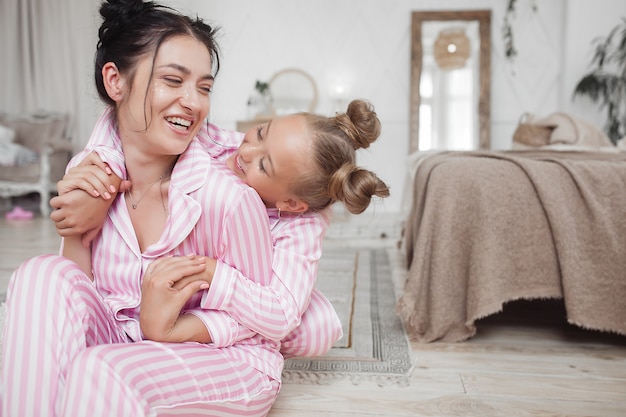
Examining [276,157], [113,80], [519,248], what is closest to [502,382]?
[519,248]

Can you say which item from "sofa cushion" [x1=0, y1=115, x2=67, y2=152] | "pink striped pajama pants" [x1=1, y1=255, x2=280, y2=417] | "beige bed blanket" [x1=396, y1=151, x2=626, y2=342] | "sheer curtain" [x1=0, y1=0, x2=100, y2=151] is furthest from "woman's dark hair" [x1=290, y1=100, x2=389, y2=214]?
"sheer curtain" [x1=0, y1=0, x2=100, y2=151]

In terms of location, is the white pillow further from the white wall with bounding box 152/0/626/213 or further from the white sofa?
the white wall with bounding box 152/0/626/213

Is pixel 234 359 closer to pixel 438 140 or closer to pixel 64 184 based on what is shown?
pixel 64 184

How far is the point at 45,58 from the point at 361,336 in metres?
5.30

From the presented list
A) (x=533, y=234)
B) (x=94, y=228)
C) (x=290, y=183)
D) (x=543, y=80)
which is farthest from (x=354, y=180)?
(x=543, y=80)

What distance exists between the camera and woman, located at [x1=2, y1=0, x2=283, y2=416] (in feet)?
2.75

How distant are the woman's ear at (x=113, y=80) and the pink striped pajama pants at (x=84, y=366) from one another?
35 cm

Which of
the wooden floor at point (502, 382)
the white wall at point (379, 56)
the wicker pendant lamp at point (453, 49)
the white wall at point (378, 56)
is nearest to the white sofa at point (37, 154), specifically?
the white wall at point (378, 56)

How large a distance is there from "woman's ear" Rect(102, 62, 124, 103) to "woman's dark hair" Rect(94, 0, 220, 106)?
0.04 ft

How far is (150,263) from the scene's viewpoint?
1.04 meters

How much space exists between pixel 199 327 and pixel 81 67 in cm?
535

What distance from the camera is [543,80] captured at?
207 inches

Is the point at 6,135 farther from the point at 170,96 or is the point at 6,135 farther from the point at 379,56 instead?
the point at 170,96

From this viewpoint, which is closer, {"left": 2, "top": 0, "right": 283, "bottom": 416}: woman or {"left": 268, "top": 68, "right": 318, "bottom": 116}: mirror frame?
{"left": 2, "top": 0, "right": 283, "bottom": 416}: woman
